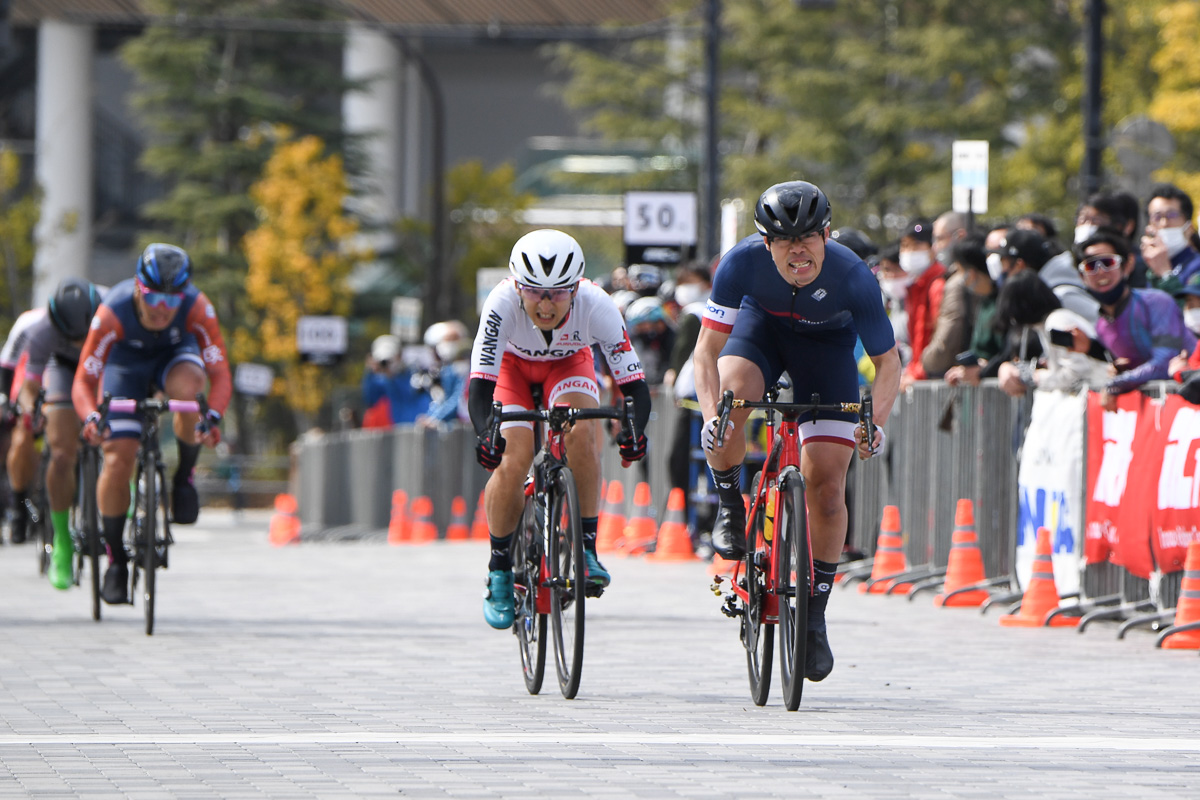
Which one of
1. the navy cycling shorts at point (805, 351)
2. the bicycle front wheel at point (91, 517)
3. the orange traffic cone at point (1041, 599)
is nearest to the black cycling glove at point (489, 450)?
the navy cycling shorts at point (805, 351)

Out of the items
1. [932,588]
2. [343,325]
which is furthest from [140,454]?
[343,325]

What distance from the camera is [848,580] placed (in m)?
14.2

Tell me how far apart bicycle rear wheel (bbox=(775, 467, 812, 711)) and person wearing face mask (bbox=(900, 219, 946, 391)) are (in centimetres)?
666

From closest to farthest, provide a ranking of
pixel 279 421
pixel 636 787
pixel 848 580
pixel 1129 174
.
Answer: pixel 636 787
pixel 848 580
pixel 1129 174
pixel 279 421

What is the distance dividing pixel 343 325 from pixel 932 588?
98.1 feet

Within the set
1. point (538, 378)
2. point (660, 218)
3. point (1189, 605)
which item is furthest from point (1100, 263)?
point (660, 218)

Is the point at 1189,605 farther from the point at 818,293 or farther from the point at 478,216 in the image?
the point at 478,216

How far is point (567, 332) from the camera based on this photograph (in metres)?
8.88

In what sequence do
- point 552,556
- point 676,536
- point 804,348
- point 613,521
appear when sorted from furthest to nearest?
point 613,521
point 676,536
point 552,556
point 804,348

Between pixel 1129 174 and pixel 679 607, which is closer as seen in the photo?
pixel 679 607

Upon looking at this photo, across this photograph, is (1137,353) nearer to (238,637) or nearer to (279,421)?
(238,637)

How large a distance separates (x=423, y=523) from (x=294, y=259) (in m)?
26.6

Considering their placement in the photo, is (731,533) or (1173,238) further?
(1173,238)

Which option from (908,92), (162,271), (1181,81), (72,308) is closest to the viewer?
(162,271)
